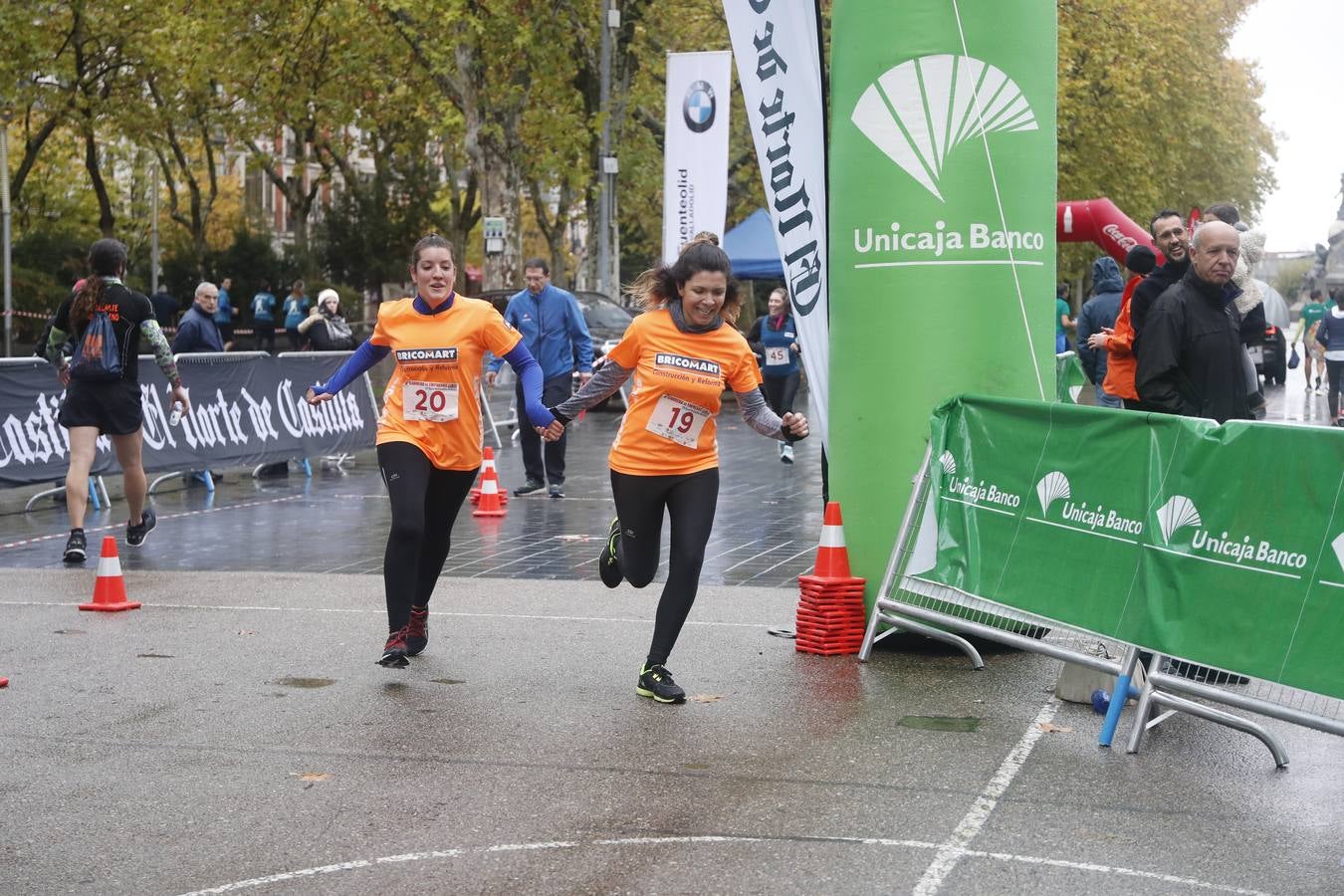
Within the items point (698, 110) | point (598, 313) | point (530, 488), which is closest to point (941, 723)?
point (530, 488)

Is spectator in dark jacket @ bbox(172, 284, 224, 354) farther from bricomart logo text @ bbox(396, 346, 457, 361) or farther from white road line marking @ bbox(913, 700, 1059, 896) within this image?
white road line marking @ bbox(913, 700, 1059, 896)

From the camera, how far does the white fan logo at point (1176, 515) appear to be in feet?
19.9

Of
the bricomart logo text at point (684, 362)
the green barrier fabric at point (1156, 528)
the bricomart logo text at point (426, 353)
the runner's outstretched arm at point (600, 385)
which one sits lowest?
the green barrier fabric at point (1156, 528)

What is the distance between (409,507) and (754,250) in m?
26.9

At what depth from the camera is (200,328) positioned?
17.1m

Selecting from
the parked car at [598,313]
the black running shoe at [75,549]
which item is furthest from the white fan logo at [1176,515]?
the parked car at [598,313]

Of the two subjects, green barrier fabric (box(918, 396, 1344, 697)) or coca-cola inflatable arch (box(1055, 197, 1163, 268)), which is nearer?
green barrier fabric (box(918, 396, 1344, 697))

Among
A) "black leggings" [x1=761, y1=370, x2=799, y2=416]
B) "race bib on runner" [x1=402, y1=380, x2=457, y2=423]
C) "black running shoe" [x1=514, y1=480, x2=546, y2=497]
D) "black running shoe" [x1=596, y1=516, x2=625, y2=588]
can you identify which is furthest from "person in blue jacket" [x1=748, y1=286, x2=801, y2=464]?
"race bib on runner" [x1=402, y1=380, x2=457, y2=423]

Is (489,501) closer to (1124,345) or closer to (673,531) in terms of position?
(1124,345)

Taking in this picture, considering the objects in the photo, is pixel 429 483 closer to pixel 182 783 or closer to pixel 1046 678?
pixel 182 783

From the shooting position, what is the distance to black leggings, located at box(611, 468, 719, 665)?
23.2 feet

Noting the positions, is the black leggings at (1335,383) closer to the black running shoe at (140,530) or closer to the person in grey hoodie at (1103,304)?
the person in grey hoodie at (1103,304)

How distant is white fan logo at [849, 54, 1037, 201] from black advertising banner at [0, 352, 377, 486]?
7.12m

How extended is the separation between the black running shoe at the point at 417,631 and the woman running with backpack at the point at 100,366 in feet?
13.1
